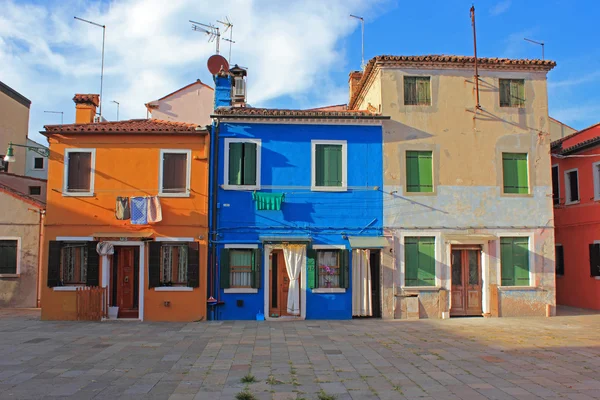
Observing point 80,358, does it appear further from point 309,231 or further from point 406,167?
point 406,167

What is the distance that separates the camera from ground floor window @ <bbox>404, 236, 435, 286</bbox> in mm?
16219

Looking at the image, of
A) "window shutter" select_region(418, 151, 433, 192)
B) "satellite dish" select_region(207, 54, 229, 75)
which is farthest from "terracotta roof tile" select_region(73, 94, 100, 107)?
"window shutter" select_region(418, 151, 433, 192)

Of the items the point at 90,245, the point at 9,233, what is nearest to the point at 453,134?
the point at 90,245

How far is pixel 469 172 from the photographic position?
657 inches

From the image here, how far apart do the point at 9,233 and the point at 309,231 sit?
11619 millimetres

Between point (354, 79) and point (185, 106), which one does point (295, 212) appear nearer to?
point (354, 79)

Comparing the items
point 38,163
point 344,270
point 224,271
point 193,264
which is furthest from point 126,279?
point 38,163

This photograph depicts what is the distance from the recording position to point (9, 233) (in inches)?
746

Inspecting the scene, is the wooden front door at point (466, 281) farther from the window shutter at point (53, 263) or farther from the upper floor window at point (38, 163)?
the upper floor window at point (38, 163)

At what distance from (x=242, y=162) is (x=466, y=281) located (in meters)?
8.36

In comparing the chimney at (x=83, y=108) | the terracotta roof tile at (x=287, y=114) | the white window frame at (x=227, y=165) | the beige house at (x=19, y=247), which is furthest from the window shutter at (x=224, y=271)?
the beige house at (x=19, y=247)

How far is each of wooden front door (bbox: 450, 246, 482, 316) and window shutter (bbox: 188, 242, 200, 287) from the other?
27.2 feet

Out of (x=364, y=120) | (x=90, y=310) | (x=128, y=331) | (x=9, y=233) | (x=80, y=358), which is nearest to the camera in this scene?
(x=80, y=358)

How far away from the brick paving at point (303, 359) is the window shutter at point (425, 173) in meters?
4.36
